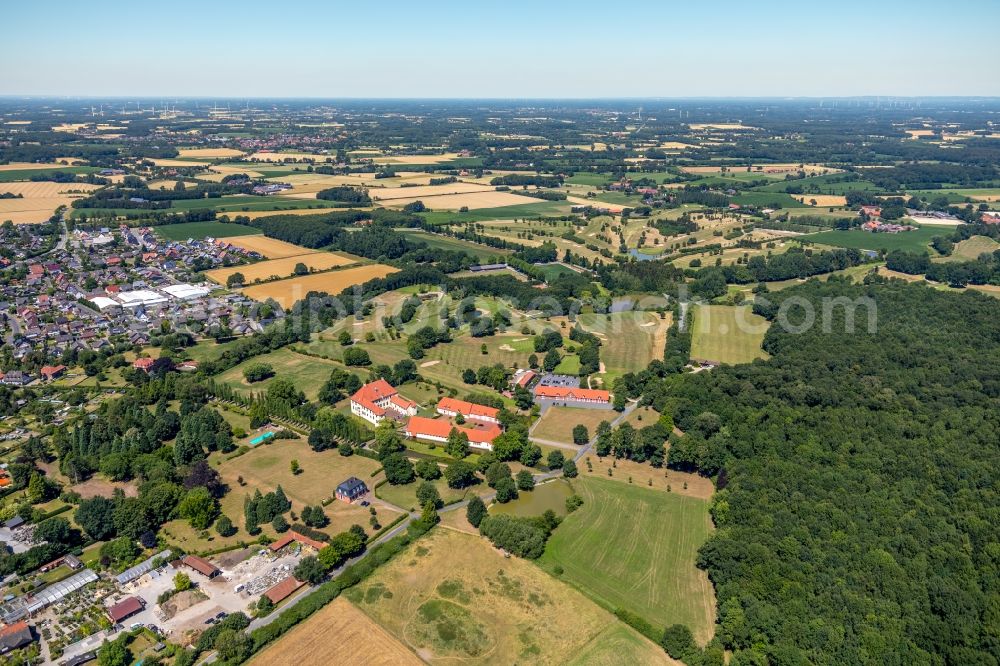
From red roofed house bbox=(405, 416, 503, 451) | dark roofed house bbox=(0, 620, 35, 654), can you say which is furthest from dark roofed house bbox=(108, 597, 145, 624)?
red roofed house bbox=(405, 416, 503, 451)

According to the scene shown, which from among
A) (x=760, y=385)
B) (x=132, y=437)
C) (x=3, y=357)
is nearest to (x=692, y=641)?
(x=760, y=385)

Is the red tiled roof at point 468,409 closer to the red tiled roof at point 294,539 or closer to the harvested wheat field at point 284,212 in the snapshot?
the red tiled roof at point 294,539

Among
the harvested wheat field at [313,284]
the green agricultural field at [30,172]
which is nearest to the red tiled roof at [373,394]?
the harvested wheat field at [313,284]

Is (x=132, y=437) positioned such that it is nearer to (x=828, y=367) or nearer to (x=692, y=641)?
(x=692, y=641)

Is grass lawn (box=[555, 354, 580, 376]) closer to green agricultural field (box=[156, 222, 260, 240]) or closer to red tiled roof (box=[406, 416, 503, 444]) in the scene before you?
red tiled roof (box=[406, 416, 503, 444])

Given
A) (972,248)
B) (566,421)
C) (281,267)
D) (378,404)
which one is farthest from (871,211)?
(378,404)

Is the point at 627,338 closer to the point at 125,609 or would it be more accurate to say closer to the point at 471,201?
the point at 125,609
